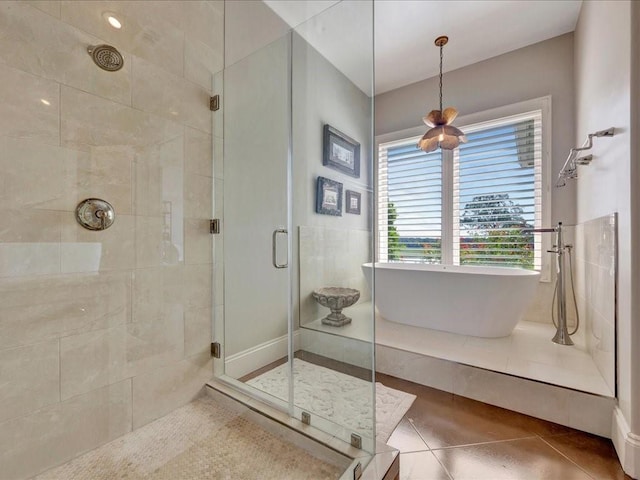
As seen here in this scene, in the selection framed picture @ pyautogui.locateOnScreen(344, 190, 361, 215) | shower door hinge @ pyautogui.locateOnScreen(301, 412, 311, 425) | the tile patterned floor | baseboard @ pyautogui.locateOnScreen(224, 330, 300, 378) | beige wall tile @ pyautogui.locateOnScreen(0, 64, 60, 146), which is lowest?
the tile patterned floor

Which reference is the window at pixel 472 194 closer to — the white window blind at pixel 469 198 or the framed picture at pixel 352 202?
the white window blind at pixel 469 198

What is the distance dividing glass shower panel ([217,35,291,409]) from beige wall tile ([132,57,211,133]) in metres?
0.16

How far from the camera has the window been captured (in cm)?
283

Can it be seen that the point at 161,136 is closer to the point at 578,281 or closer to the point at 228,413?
the point at 228,413

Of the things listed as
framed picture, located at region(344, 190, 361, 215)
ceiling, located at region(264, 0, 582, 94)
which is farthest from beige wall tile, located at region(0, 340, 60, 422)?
ceiling, located at region(264, 0, 582, 94)

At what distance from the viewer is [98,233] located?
54.4 inches

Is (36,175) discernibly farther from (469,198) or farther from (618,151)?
(469,198)

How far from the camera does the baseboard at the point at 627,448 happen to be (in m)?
1.26

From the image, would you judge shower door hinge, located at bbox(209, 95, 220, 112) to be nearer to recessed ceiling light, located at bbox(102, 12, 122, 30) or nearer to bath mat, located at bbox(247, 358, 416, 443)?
recessed ceiling light, located at bbox(102, 12, 122, 30)

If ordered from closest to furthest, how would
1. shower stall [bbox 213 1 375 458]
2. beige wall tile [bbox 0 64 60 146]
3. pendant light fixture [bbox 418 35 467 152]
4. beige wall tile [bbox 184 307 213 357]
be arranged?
beige wall tile [bbox 0 64 60 146]
beige wall tile [bbox 184 307 213 357]
shower stall [bbox 213 1 375 458]
pendant light fixture [bbox 418 35 467 152]

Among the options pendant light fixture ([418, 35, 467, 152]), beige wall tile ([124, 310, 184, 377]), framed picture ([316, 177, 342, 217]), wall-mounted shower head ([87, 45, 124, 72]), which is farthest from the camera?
pendant light fixture ([418, 35, 467, 152])

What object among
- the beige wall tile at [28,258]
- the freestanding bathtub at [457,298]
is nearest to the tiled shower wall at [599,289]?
the freestanding bathtub at [457,298]

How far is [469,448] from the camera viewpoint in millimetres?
1433

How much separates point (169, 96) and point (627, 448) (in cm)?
277
